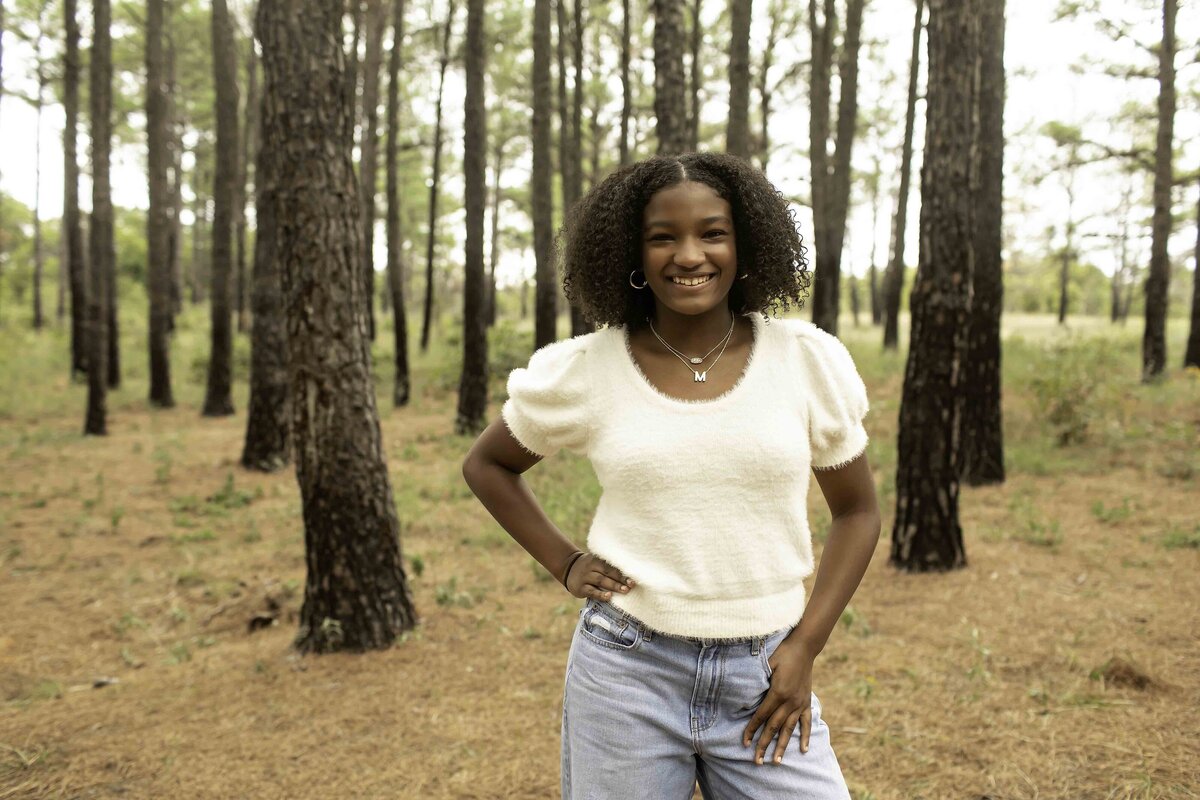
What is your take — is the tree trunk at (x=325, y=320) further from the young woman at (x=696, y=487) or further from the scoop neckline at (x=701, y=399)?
the scoop neckline at (x=701, y=399)

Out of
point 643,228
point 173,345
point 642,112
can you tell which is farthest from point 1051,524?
point 173,345

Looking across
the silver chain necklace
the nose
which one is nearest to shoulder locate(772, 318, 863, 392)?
the silver chain necklace

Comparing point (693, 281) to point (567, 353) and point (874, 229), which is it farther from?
point (874, 229)

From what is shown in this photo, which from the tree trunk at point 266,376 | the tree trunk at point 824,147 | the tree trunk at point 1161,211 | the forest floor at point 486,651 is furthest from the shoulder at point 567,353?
the tree trunk at point 1161,211

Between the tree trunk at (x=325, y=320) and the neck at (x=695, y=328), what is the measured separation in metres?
3.23

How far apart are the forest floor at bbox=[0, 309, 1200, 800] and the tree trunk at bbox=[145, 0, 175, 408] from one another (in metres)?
6.29

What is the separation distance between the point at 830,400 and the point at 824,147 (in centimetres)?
1615

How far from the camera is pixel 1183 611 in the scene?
5074 millimetres

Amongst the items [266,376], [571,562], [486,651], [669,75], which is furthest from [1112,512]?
[266,376]

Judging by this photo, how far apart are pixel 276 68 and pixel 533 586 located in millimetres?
3681

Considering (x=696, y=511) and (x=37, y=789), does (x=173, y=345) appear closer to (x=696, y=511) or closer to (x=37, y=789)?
(x=37, y=789)

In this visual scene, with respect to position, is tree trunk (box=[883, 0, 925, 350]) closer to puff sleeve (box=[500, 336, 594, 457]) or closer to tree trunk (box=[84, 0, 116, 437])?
tree trunk (box=[84, 0, 116, 437])

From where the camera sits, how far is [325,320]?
4.76 meters

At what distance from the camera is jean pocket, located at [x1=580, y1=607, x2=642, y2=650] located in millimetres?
1785
